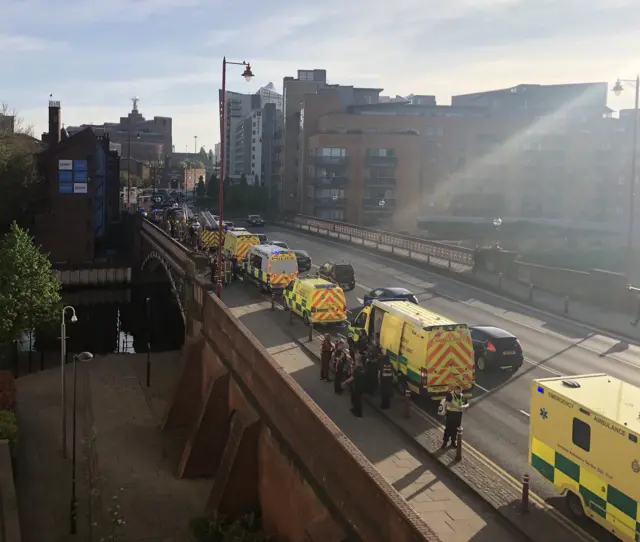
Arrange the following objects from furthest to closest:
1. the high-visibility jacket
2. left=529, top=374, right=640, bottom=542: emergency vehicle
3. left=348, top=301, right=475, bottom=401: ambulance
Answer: left=348, top=301, right=475, bottom=401: ambulance < the high-visibility jacket < left=529, top=374, right=640, bottom=542: emergency vehicle

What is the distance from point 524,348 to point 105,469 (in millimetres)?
15793

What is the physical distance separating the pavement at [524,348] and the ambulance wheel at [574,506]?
28 cm

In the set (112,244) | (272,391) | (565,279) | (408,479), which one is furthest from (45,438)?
(112,244)

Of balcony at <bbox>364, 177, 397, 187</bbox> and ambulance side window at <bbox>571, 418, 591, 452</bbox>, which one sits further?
balcony at <bbox>364, 177, 397, 187</bbox>

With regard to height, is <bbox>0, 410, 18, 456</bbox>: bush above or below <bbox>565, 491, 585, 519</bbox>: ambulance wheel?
below

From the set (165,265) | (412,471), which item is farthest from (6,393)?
(165,265)

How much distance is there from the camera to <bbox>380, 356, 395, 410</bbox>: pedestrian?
2081 cm

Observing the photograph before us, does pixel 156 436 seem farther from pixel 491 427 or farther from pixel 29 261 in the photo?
pixel 29 261

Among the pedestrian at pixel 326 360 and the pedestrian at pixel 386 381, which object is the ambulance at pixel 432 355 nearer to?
the pedestrian at pixel 386 381

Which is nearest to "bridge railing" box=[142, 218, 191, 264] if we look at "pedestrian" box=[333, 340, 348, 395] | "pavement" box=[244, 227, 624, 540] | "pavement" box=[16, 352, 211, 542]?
"pavement" box=[16, 352, 211, 542]

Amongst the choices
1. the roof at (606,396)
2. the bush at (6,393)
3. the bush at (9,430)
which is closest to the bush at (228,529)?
the roof at (606,396)

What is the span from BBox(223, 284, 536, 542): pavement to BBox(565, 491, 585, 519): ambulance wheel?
91 centimetres

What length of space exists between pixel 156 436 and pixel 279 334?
6.55 metres

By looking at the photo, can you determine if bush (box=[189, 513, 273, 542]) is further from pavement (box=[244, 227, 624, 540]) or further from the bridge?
pavement (box=[244, 227, 624, 540])
